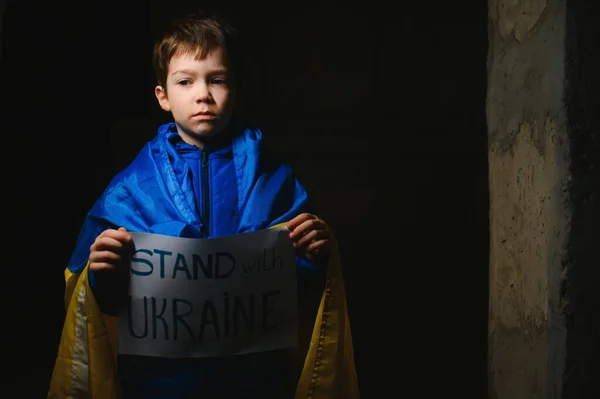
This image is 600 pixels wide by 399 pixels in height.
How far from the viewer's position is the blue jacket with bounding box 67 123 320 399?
1.27m

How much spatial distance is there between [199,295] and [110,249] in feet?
0.57

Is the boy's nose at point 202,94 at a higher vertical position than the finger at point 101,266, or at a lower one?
higher

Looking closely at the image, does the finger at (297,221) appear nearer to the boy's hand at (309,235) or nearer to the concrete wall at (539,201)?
the boy's hand at (309,235)

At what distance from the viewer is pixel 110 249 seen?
1.23 meters

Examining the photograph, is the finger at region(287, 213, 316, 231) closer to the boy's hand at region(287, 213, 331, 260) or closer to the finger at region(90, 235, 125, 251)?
the boy's hand at region(287, 213, 331, 260)

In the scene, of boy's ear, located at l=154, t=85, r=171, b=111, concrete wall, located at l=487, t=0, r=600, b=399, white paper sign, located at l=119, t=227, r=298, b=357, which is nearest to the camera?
concrete wall, located at l=487, t=0, r=600, b=399

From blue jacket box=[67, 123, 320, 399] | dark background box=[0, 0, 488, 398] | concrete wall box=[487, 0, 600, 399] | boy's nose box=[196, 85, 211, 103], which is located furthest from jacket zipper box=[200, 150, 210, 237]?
dark background box=[0, 0, 488, 398]

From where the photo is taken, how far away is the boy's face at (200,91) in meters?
1.28

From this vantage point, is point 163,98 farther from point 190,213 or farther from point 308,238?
point 308,238

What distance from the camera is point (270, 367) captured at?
51.4 inches

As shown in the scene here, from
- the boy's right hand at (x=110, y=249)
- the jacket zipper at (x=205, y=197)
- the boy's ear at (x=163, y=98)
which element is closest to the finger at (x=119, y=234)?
the boy's right hand at (x=110, y=249)

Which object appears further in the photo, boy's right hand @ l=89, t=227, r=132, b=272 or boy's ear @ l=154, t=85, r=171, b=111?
boy's ear @ l=154, t=85, r=171, b=111

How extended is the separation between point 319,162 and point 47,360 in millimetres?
961

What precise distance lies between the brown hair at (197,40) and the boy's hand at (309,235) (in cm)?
30
